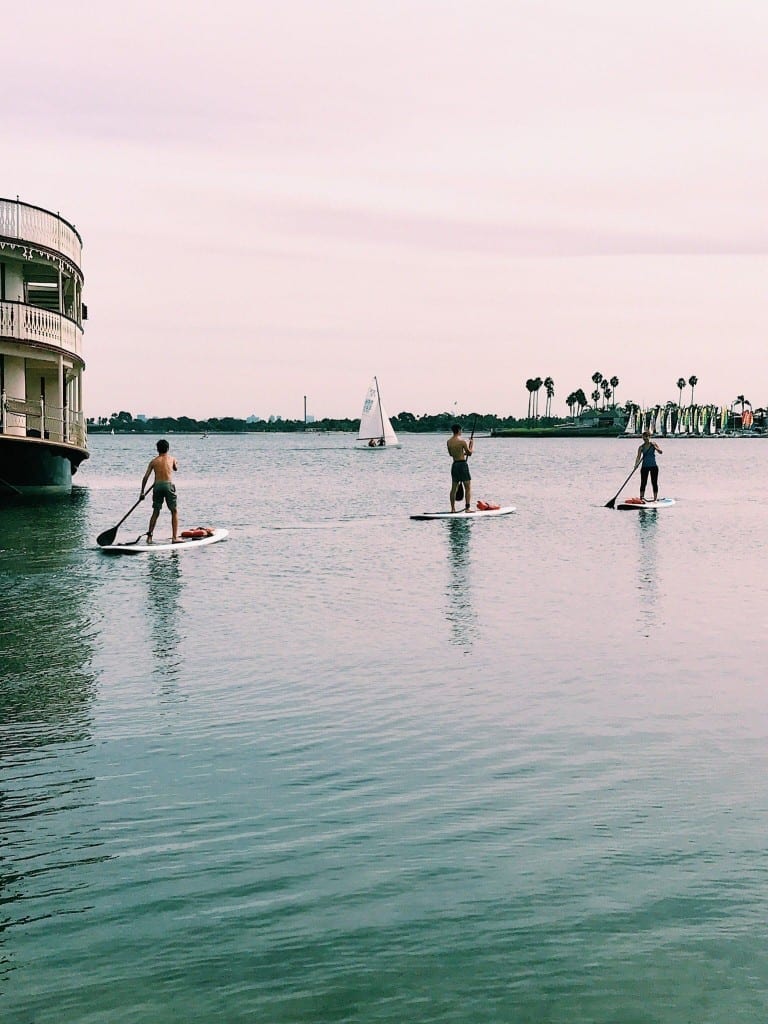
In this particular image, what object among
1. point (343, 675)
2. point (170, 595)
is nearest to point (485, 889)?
point (343, 675)

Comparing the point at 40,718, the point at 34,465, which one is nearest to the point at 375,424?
the point at 34,465

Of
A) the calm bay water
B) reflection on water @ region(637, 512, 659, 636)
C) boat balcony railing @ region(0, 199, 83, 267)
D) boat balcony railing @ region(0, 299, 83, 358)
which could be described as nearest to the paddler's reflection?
reflection on water @ region(637, 512, 659, 636)

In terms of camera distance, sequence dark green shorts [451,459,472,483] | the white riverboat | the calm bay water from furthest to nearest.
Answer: the white riverboat → dark green shorts [451,459,472,483] → the calm bay water

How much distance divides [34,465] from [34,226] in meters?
7.87

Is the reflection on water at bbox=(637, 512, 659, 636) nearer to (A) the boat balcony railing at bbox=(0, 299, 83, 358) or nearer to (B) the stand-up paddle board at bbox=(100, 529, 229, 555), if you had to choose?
(B) the stand-up paddle board at bbox=(100, 529, 229, 555)

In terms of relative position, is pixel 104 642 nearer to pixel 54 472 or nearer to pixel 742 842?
pixel 742 842

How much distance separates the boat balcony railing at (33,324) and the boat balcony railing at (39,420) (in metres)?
1.77

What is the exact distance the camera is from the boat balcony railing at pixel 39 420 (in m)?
33.6

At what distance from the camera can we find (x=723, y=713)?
9750 millimetres

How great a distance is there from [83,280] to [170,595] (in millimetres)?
25082

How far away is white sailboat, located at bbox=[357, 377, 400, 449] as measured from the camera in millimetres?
122312

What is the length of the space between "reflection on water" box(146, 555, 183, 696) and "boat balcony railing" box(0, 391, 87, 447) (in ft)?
41.9

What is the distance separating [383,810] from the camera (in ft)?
23.5

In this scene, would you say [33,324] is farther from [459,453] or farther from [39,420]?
[459,453]
